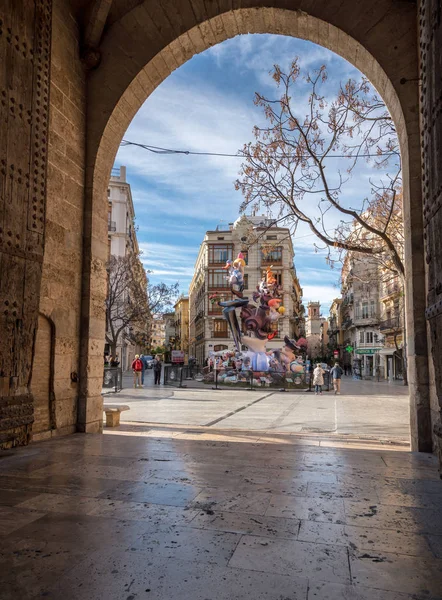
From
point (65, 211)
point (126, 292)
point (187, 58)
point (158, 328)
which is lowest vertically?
point (65, 211)

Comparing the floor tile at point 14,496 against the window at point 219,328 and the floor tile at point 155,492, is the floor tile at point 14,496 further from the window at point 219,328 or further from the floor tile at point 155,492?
the window at point 219,328

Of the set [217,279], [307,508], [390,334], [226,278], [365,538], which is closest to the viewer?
[365,538]

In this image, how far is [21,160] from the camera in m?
4.93

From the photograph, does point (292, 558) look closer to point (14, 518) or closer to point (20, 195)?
point (14, 518)

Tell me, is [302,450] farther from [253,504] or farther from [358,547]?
[358,547]

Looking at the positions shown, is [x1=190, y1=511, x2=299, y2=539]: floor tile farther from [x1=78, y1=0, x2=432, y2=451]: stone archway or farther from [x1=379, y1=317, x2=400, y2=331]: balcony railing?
[x1=379, y1=317, x2=400, y2=331]: balcony railing

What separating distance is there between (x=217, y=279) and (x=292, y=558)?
53.2 m

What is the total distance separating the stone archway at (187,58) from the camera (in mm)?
5488

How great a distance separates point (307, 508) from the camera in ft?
10.3

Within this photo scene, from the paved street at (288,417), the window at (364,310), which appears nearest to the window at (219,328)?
the window at (364,310)

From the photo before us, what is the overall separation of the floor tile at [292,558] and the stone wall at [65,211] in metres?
3.85

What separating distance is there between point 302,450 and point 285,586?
332 centimetres

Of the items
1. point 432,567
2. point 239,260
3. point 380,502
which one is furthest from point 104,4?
point 239,260

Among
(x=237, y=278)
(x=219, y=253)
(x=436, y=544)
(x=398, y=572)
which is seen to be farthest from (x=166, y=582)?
(x=219, y=253)
